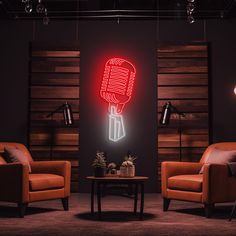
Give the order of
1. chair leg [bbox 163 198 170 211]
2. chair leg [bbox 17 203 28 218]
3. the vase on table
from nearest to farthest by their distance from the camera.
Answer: chair leg [bbox 17 203 28 218]
the vase on table
chair leg [bbox 163 198 170 211]

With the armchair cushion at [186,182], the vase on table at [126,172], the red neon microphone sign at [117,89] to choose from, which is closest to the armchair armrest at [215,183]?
the armchair cushion at [186,182]

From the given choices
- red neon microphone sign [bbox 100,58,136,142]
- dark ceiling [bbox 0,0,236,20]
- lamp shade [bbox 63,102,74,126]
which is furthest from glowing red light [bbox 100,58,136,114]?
dark ceiling [bbox 0,0,236,20]

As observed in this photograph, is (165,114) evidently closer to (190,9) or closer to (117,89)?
(117,89)

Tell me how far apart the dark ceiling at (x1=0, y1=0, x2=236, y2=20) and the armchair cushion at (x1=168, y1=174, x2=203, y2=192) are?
150 inches

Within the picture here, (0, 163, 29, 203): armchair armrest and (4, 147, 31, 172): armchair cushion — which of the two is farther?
(4, 147, 31, 172): armchair cushion

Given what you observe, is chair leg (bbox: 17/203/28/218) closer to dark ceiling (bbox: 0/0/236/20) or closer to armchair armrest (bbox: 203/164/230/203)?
armchair armrest (bbox: 203/164/230/203)

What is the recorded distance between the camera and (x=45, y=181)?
17.9 ft

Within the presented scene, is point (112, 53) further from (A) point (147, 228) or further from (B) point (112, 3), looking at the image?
(A) point (147, 228)

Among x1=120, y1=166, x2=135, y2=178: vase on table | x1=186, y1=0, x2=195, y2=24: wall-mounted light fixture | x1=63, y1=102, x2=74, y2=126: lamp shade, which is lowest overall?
x1=120, y1=166, x2=135, y2=178: vase on table

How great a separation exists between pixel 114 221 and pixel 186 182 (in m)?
1.11

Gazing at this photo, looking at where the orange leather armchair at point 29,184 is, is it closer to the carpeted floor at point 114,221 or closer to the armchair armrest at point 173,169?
the carpeted floor at point 114,221

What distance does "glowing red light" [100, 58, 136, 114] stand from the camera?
8.12 meters

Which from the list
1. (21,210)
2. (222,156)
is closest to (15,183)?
(21,210)

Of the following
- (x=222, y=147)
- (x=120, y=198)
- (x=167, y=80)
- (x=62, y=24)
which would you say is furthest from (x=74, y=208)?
(x=62, y=24)
